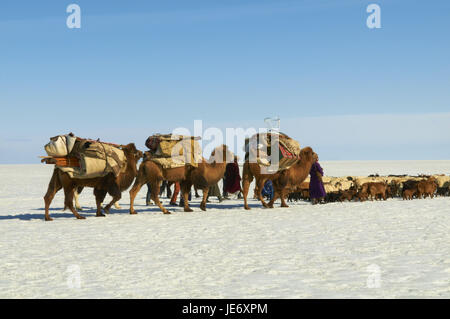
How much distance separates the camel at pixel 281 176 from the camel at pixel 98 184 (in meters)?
3.92

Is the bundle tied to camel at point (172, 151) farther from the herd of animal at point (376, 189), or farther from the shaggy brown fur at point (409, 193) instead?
the shaggy brown fur at point (409, 193)

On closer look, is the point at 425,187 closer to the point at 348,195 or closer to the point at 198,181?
the point at 348,195

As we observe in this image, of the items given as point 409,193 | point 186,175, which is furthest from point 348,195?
point 186,175

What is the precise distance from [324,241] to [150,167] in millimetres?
7507

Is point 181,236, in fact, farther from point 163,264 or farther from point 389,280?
point 389,280

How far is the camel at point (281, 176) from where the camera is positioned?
18.0m

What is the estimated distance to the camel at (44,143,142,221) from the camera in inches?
568

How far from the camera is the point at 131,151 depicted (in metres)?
16.1

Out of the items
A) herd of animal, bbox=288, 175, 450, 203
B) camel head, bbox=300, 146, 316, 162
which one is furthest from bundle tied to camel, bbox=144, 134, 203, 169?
herd of animal, bbox=288, 175, 450, 203

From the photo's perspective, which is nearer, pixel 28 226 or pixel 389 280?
pixel 389 280
